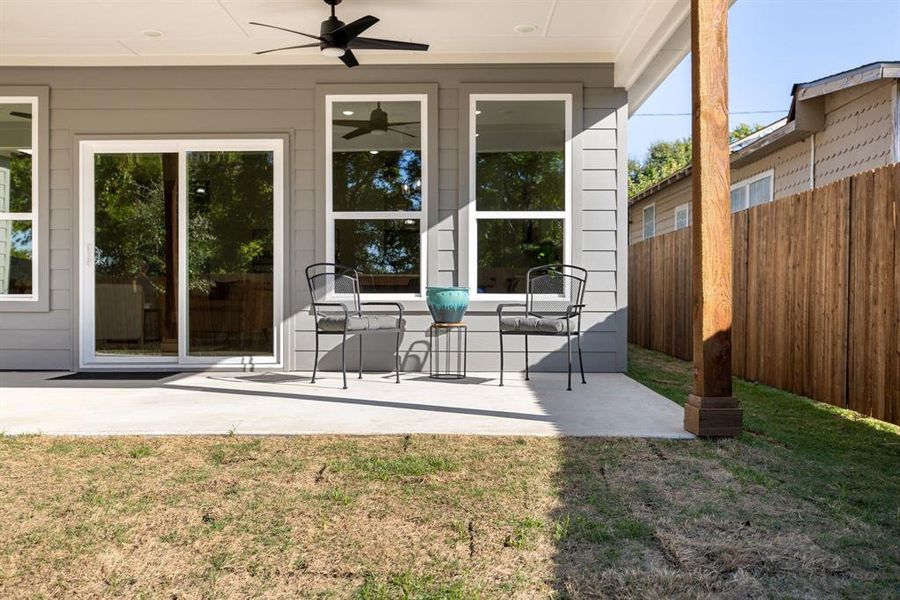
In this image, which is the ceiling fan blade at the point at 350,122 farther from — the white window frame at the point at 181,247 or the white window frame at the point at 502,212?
the white window frame at the point at 502,212

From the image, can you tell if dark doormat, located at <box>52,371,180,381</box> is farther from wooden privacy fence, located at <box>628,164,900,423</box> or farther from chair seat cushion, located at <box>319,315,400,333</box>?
wooden privacy fence, located at <box>628,164,900,423</box>

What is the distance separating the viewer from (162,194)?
578 centimetres

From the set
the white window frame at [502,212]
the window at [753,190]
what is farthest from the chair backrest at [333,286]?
the window at [753,190]

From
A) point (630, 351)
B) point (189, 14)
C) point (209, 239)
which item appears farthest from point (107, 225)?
point (630, 351)

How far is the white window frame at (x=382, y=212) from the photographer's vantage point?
5.63 metres

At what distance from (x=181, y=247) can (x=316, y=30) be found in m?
2.15

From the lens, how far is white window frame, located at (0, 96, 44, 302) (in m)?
5.70

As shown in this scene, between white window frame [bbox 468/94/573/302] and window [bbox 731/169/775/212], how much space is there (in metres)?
3.79

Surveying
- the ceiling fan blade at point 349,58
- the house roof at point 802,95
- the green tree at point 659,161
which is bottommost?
the ceiling fan blade at point 349,58

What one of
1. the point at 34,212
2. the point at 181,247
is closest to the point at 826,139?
the point at 181,247

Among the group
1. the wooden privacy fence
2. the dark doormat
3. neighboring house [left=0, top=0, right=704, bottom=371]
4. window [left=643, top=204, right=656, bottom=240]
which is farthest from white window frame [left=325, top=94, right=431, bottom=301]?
window [left=643, top=204, right=656, bottom=240]

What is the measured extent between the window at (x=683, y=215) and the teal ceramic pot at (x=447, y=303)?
6.65 m

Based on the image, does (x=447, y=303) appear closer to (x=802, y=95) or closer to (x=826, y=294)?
(x=826, y=294)

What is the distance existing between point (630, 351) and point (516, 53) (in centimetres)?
395
